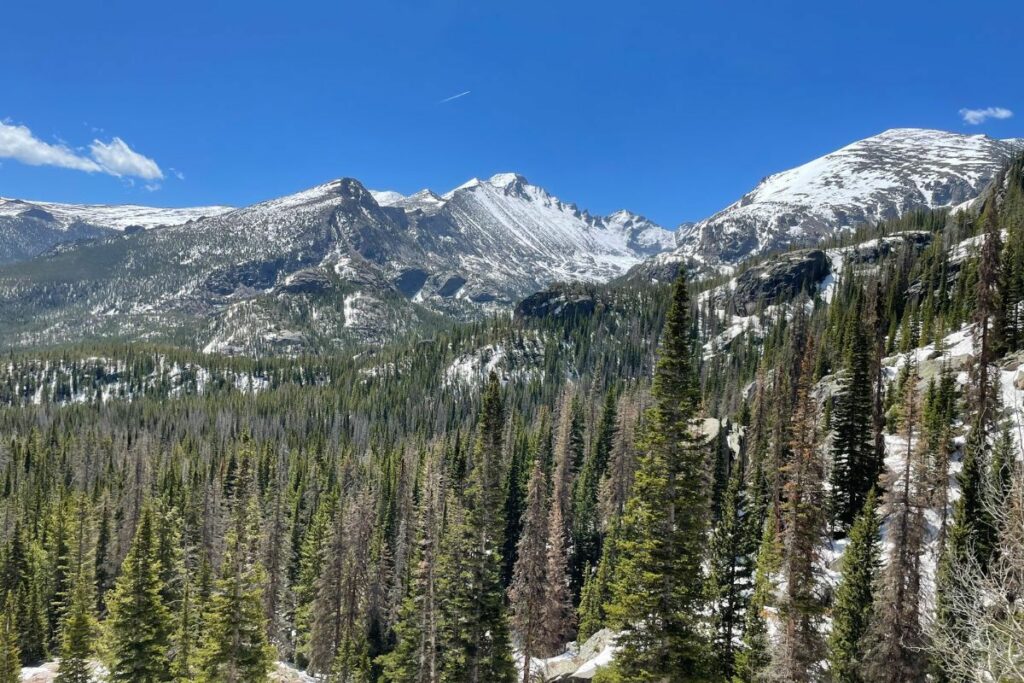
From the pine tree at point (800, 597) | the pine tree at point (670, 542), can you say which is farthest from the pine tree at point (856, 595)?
the pine tree at point (670, 542)

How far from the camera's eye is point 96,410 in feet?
627

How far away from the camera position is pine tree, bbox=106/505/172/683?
107ft

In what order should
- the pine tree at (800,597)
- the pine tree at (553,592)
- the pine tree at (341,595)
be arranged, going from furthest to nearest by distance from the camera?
the pine tree at (341,595) → the pine tree at (553,592) → the pine tree at (800,597)

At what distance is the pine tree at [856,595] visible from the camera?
29359 mm

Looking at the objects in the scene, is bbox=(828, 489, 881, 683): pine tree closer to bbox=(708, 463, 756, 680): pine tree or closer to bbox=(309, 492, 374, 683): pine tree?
bbox=(708, 463, 756, 680): pine tree

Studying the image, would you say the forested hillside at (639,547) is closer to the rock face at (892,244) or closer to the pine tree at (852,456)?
the pine tree at (852,456)

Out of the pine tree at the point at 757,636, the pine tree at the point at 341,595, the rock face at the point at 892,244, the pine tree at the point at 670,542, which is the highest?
the rock face at the point at 892,244

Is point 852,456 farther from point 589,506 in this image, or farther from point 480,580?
point 589,506

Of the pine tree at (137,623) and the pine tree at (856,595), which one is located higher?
the pine tree at (856,595)

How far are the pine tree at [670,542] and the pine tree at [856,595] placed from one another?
14697 mm

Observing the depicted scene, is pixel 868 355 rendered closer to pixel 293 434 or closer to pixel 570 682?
pixel 570 682

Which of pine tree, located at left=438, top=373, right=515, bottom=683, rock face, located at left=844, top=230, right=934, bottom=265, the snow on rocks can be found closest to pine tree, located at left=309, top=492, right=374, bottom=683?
the snow on rocks

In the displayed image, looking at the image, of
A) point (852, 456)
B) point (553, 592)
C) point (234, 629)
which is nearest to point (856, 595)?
point (852, 456)

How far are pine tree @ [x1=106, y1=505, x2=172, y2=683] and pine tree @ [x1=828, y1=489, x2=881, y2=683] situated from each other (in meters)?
36.3
